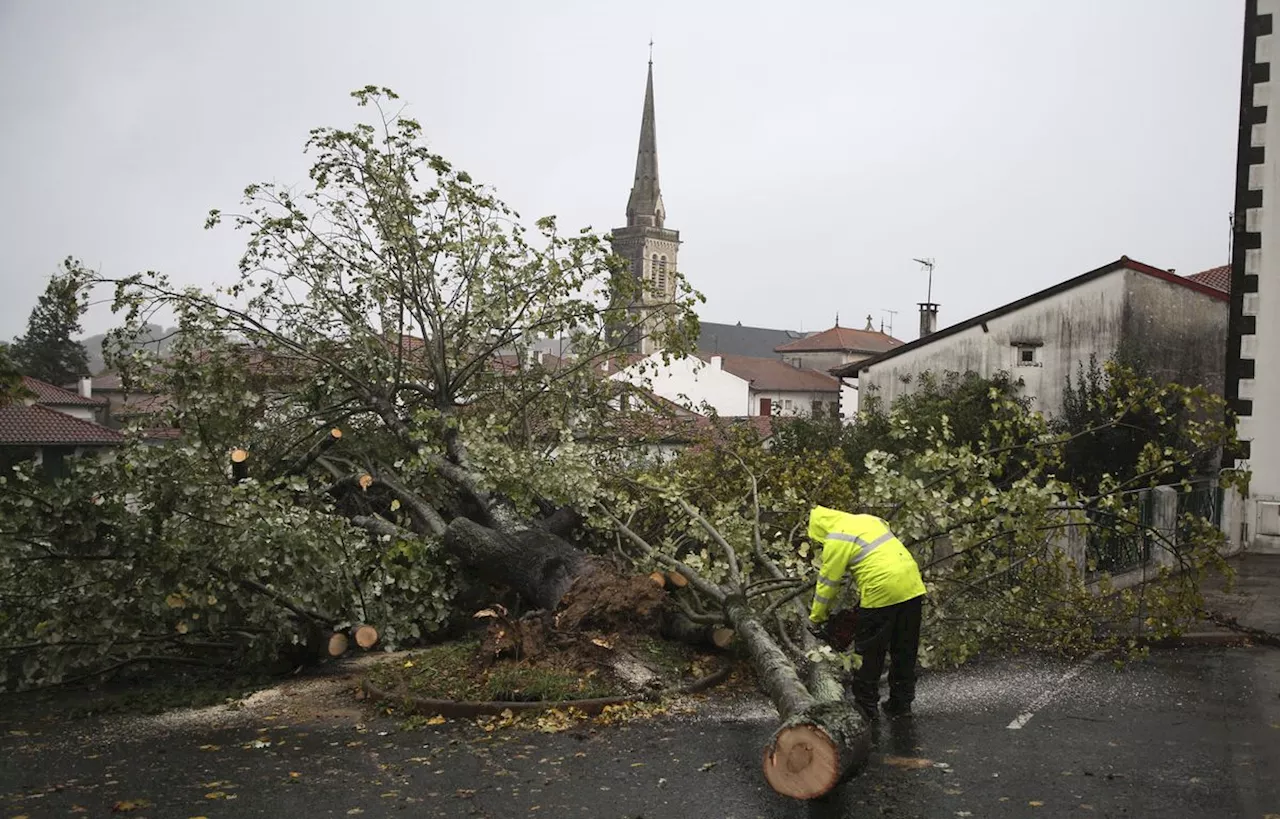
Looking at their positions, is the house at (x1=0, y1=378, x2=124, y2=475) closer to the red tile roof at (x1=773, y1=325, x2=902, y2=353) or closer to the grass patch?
the grass patch

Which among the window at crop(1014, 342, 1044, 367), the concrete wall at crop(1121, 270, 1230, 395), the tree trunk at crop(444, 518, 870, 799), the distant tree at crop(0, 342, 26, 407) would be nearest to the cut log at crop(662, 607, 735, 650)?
the tree trunk at crop(444, 518, 870, 799)

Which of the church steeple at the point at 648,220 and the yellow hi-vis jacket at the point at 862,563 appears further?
the church steeple at the point at 648,220

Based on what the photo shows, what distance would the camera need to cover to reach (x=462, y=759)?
5973mm

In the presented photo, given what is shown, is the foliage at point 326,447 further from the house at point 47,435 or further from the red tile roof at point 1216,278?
the house at point 47,435

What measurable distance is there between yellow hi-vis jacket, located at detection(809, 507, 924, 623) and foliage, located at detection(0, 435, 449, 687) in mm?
3559

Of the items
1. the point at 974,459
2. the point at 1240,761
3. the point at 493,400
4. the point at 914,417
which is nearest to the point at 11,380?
the point at 493,400

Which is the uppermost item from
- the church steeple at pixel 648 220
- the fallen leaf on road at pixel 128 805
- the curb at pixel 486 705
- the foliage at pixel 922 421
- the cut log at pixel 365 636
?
the church steeple at pixel 648 220

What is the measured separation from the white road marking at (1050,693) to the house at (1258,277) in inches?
Result: 241

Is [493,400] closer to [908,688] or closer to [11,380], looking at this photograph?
[11,380]

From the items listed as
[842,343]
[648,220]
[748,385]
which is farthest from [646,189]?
[748,385]

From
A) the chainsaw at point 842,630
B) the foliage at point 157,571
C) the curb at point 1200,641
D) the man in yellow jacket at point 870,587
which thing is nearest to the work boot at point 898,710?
the man in yellow jacket at point 870,587

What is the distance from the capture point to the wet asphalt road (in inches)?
203

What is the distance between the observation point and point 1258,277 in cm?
1360

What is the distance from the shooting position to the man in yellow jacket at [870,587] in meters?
6.50
